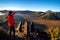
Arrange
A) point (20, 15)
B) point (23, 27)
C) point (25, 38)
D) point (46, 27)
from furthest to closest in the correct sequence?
point (20, 15) → point (46, 27) → point (23, 27) → point (25, 38)

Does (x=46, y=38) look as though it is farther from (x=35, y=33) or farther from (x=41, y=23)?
(x=41, y=23)

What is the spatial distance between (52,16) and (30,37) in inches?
465

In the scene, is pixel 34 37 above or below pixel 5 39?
below

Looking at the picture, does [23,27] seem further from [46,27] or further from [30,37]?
[46,27]

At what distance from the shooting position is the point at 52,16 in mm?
29000

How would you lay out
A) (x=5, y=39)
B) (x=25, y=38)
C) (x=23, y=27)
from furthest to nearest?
(x=23, y=27) → (x=25, y=38) → (x=5, y=39)

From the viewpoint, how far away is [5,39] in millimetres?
11250

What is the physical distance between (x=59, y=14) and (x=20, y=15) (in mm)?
7415

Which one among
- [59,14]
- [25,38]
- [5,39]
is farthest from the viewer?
[59,14]

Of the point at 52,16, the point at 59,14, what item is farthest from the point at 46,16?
the point at 59,14

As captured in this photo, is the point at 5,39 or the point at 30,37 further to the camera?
the point at 30,37

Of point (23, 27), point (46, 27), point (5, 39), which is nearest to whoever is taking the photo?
point (5, 39)

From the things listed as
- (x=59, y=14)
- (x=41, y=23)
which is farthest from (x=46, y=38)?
(x=59, y=14)

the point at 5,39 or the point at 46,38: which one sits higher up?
the point at 5,39
